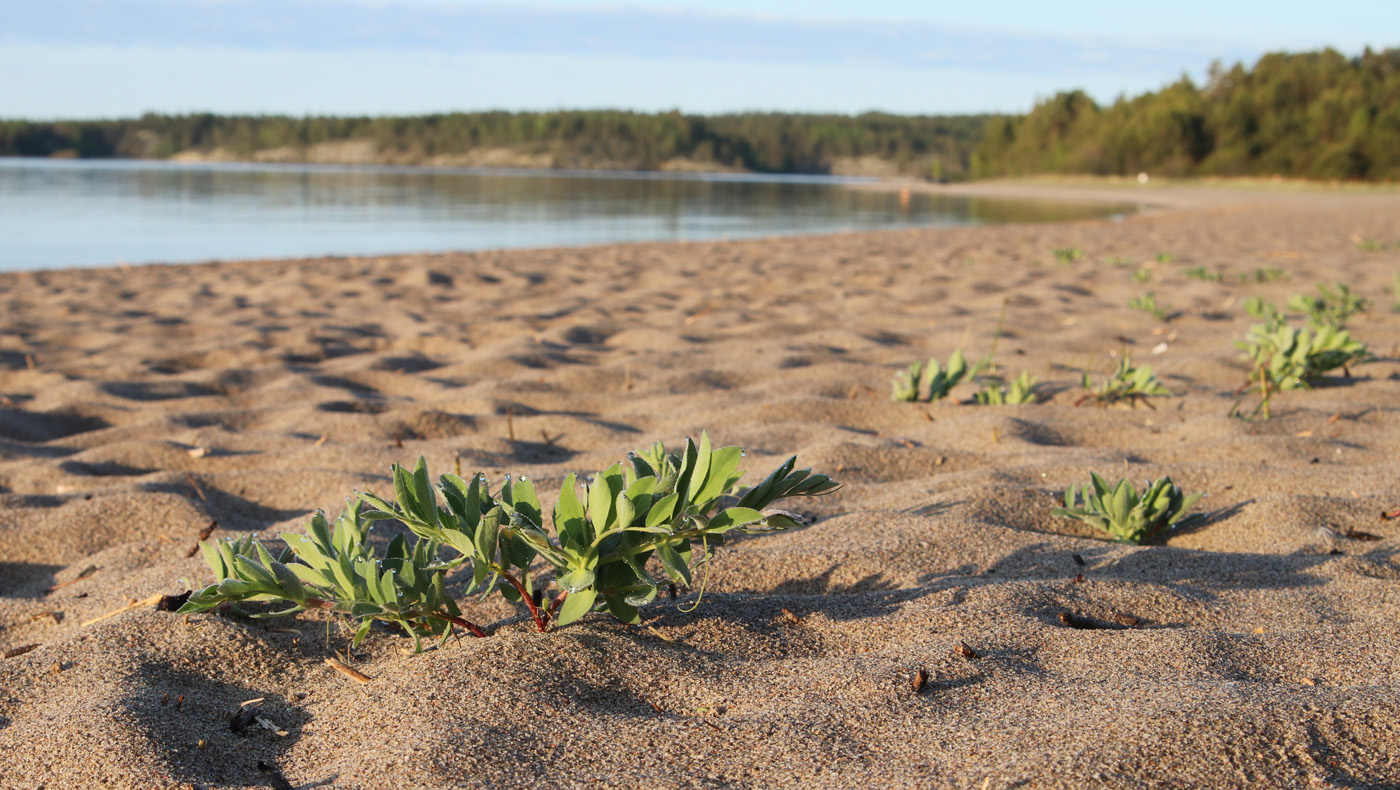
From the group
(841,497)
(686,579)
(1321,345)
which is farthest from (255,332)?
(1321,345)

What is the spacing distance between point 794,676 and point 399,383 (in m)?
2.64

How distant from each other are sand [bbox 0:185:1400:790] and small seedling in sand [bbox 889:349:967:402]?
52mm

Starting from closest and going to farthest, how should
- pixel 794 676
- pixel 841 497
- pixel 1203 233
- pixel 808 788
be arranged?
pixel 808 788 < pixel 794 676 < pixel 841 497 < pixel 1203 233

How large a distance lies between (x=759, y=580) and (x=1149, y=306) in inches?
149

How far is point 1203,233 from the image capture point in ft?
37.1

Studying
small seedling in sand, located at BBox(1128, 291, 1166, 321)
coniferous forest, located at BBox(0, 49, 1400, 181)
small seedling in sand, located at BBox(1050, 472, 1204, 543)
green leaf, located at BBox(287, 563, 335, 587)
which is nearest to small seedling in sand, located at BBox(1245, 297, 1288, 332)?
small seedling in sand, located at BBox(1128, 291, 1166, 321)

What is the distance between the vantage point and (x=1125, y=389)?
112 inches

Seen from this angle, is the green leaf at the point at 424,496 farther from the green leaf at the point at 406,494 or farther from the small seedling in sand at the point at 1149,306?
the small seedling in sand at the point at 1149,306

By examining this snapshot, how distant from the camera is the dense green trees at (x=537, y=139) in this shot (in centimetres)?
8912

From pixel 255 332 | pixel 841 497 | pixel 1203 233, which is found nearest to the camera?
pixel 841 497

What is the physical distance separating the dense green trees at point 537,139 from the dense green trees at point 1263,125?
34262mm

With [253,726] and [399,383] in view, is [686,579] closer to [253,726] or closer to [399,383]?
[253,726]

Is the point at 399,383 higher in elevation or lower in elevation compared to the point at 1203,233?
lower

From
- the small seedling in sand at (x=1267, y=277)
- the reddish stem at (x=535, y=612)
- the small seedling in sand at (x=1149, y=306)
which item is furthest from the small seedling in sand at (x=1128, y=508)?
the small seedling in sand at (x=1267, y=277)
